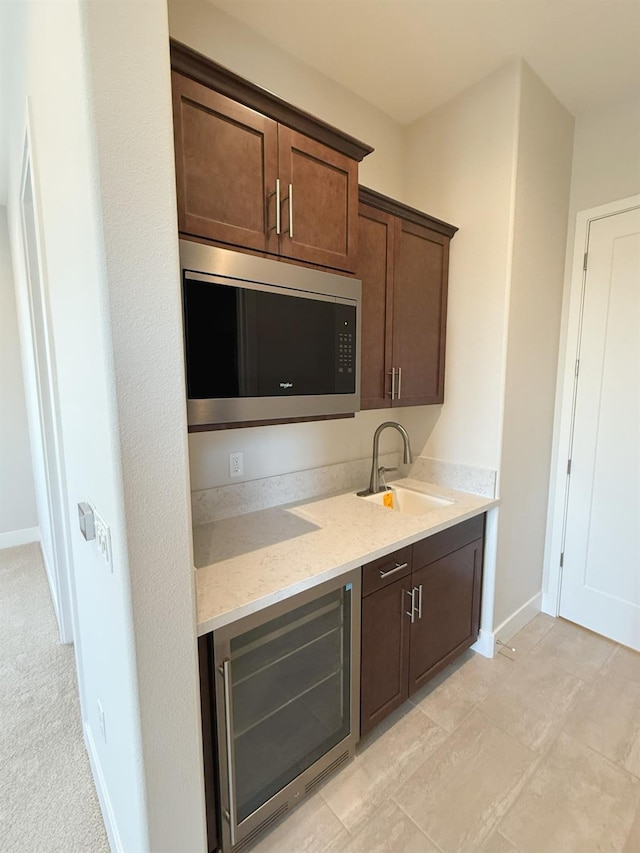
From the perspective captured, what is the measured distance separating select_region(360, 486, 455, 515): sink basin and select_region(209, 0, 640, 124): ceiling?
6.85 feet

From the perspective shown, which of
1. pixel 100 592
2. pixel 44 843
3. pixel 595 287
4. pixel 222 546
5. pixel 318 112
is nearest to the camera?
pixel 100 592

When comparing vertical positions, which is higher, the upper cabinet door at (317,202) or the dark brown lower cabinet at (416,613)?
the upper cabinet door at (317,202)

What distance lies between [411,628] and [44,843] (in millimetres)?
Answer: 1452

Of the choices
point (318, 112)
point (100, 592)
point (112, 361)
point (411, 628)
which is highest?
point (318, 112)

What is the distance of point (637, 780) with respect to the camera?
61.6 inches

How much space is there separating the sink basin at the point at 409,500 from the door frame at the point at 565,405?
2.95 ft

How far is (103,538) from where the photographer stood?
1026mm

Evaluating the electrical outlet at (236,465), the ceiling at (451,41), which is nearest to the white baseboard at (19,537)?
the electrical outlet at (236,465)

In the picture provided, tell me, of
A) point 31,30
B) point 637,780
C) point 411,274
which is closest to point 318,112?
point 411,274

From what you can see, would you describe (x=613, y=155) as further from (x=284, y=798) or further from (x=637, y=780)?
(x=284, y=798)

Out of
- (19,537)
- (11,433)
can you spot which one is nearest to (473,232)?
(11,433)

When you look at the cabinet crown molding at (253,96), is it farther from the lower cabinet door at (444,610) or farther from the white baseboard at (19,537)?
the white baseboard at (19,537)

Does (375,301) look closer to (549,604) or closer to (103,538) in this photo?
(103,538)

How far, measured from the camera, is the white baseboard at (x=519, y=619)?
91.5 inches
